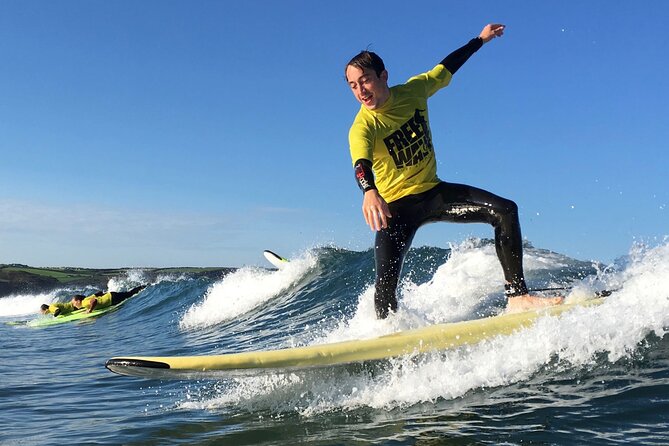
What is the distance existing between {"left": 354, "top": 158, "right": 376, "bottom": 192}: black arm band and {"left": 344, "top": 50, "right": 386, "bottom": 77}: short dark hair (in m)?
0.77

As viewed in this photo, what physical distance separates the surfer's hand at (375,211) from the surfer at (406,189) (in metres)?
0.57

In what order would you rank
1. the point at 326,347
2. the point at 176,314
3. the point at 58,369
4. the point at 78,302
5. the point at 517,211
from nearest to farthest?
the point at 326,347
the point at 517,211
the point at 58,369
the point at 176,314
the point at 78,302

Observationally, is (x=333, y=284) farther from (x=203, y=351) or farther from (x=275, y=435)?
(x=275, y=435)

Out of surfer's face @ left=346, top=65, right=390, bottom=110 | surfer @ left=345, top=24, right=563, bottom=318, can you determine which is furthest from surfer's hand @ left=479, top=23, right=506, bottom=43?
surfer's face @ left=346, top=65, right=390, bottom=110

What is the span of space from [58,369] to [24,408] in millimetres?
2544

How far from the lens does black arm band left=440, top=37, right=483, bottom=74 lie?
5289mm

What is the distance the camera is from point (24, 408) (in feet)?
16.4

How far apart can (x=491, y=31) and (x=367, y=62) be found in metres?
1.68

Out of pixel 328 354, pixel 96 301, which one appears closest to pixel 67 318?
pixel 96 301

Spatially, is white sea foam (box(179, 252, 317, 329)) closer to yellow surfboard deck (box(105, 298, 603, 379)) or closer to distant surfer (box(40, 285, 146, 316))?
distant surfer (box(40, 285, 146, 316))

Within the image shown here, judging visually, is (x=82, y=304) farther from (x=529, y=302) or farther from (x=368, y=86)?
(x=529, y=302)

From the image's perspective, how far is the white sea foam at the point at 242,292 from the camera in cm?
1266

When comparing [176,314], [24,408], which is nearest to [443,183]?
[24,408]

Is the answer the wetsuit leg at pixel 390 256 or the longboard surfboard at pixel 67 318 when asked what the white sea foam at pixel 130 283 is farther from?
the wetsuit leg at pixel 390 256
